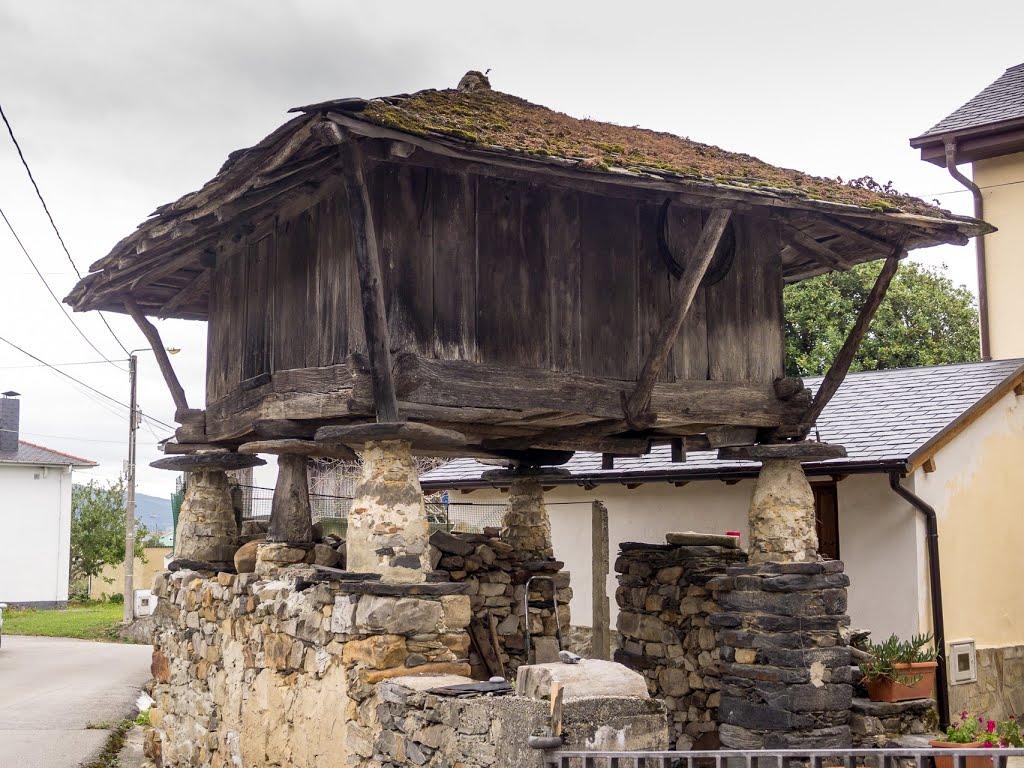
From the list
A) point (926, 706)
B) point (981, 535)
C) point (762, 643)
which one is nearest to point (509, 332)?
point (762, 643)

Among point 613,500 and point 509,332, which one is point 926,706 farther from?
point 613,500

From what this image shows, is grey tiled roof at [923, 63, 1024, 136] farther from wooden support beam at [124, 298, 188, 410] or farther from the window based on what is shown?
wooden support beam at [124, 298, 188, 410]

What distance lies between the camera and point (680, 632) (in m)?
9.71

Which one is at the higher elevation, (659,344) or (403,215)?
(403,215)

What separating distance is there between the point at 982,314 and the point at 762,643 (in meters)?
8.83

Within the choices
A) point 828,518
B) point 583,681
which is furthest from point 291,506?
point 828,518

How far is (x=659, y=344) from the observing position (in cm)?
695

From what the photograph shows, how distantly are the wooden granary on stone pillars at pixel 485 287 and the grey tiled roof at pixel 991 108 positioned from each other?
282 inches

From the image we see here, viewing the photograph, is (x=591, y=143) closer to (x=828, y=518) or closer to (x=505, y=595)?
(x=505, y=595)

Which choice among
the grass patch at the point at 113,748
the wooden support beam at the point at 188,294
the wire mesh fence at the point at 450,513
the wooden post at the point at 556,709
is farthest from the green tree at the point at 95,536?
the wooden post at the point at 556,709

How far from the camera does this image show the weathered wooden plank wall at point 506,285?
256 inches

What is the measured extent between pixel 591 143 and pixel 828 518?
566cm

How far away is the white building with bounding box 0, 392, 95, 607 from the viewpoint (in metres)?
29.0

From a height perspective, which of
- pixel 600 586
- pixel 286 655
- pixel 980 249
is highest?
pixel 980 249
